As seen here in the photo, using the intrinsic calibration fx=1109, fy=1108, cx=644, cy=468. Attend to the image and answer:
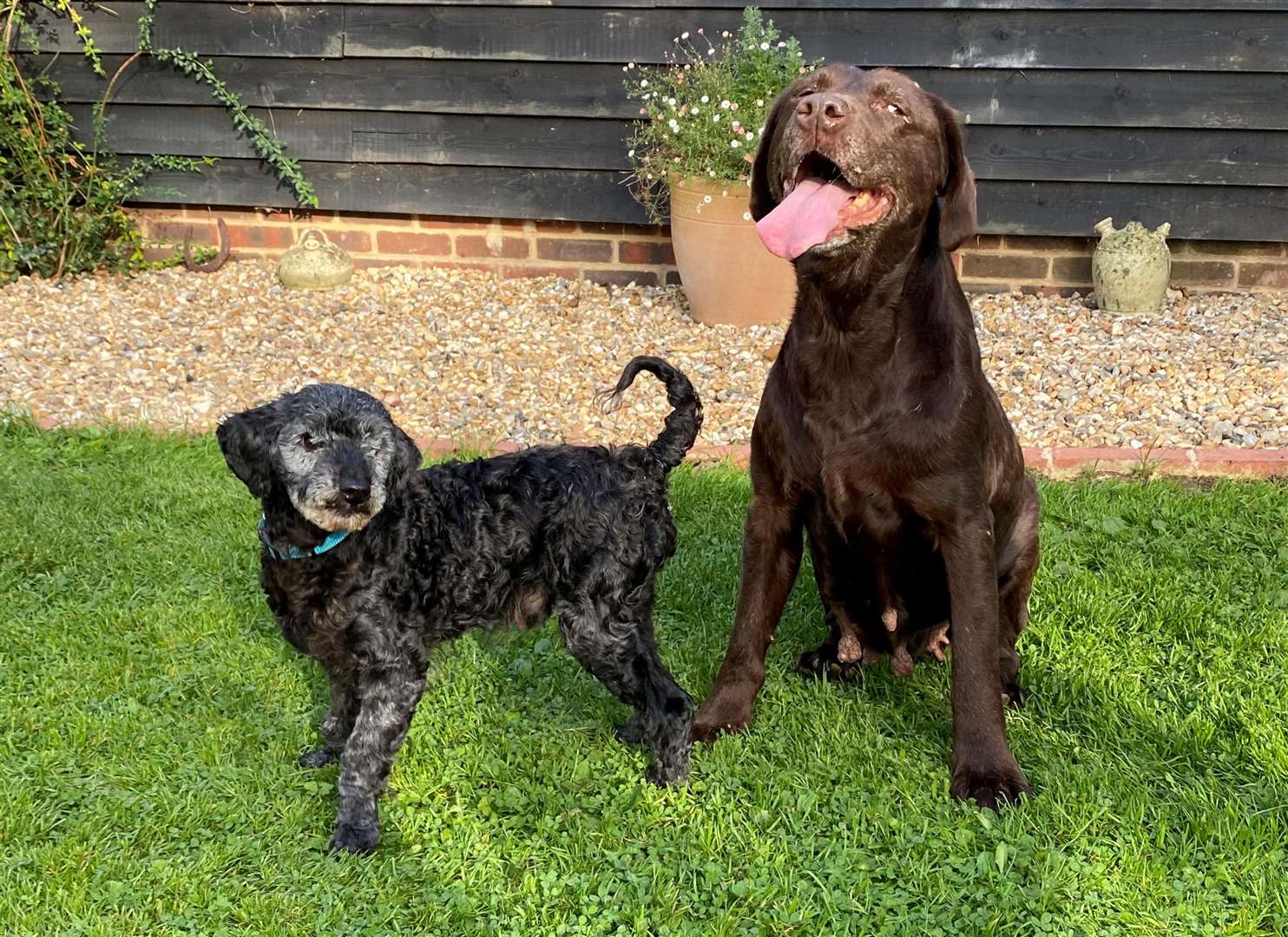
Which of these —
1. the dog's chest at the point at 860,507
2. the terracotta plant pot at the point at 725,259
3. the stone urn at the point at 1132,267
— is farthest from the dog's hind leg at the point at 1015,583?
the stone urn at the point at 1132,267

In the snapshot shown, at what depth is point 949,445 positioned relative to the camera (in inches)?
125

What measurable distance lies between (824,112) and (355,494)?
63.7 inches

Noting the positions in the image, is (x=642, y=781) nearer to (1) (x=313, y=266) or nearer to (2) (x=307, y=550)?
(2) (x=307, y=550)

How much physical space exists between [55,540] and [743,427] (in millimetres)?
3346

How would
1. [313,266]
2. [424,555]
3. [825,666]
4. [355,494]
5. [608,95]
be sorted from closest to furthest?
[355,494], [424,555], [825,666], [608,95], [313,266]

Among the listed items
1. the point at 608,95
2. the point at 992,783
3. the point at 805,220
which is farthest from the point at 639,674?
the point at 608,95

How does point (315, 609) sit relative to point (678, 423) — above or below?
below

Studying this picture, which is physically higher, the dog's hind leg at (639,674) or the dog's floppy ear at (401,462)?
the dog's floppy ear at (401,462)

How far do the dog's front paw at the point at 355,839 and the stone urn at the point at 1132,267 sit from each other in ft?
19.6

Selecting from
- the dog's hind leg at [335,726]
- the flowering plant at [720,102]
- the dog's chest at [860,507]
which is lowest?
the dog's hind leg at [335,726]

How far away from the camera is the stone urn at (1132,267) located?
7117 millimetres

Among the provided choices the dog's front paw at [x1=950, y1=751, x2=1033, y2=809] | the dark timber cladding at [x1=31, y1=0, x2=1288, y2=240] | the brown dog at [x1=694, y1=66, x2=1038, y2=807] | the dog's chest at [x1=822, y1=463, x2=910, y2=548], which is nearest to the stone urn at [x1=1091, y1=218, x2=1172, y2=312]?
the dark timber cladding at [x1=31, y1=0, x2=1288, y2=240]

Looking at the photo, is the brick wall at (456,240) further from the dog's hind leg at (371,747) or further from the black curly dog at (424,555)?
the dog's hind leg at (371,747)

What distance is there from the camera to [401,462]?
3301 mm
